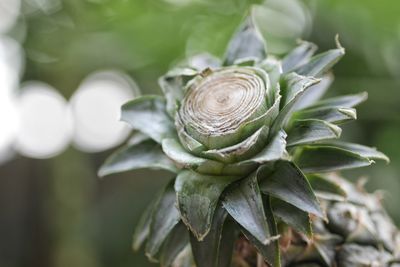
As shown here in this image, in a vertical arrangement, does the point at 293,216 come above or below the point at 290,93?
below

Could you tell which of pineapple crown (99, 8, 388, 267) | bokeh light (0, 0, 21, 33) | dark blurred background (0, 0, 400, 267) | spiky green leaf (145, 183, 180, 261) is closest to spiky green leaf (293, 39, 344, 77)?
pineapple crown (99, 8, 388, 267)

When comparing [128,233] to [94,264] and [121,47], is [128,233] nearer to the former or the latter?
[94,264]

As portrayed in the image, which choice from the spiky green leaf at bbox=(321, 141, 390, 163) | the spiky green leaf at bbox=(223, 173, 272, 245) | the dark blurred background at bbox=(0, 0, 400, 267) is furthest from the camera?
the dark blurred background at bbox=(0, 0, 400, 267)

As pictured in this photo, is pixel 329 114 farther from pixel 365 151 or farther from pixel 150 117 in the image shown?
pixel 150 117

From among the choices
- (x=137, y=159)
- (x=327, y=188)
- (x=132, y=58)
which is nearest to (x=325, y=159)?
(x=327, y=188)

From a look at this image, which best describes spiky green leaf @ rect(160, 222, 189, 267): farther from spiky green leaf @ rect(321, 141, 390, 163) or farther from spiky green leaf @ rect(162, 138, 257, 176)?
spiky green leaf @ rect(321, 141, 390, 163)

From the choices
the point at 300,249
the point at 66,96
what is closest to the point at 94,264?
the point at 66,96
